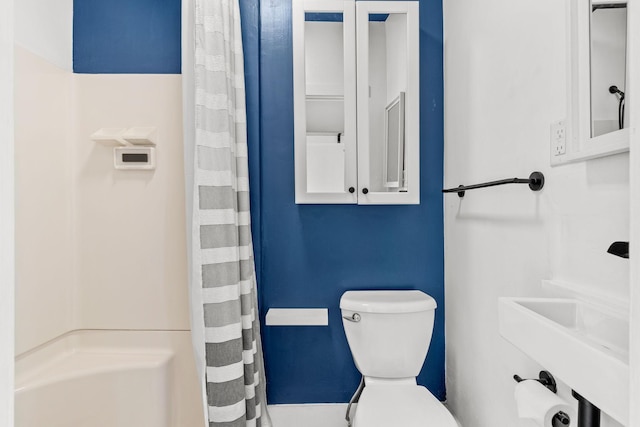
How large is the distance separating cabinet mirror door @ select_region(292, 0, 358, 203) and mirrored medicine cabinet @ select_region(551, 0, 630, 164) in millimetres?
924

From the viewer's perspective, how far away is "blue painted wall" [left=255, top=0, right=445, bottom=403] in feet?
5.60

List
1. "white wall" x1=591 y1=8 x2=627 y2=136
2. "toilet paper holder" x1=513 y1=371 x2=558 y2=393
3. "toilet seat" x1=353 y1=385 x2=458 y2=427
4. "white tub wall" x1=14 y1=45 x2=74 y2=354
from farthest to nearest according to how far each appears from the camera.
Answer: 1. "white tub wall" x1=14 y1=45 x2=74 y2=354
2. "toilet seat" x1=353 y1=385 x2=458 y2=427
3. "toilet paper holder" x1=513 y1=371 x2=558 y2=393
4. "white wall" x1=591 y1=8 x2=627 y2=136

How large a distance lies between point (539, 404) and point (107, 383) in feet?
5.26

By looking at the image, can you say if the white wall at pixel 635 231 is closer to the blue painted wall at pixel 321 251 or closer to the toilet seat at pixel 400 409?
the toilet seat at pixel 400 409

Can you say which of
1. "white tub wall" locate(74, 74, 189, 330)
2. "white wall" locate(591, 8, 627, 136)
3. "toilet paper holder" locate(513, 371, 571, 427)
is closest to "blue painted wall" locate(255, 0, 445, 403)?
"white tub wall" locate(74, 74, 189, 330)

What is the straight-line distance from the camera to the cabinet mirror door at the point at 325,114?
1625mm

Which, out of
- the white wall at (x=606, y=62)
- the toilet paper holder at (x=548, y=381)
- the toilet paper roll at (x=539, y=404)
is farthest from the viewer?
the toilet paper holder at (x=548, y=381)

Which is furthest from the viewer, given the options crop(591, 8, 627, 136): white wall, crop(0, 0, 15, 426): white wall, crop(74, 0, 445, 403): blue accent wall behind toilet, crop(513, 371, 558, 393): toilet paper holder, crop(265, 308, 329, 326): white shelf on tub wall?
crop(74, 0, 445, 403): blue accent wall behind toilet

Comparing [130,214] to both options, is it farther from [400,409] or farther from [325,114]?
[400,409]

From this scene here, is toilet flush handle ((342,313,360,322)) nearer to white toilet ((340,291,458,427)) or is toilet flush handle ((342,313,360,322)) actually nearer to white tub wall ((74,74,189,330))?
white toilet ((340,291,458,427))

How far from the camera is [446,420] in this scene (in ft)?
4.00

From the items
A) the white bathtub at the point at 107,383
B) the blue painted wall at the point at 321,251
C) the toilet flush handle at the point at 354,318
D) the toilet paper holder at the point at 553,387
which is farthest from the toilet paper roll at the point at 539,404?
the white bathtub at the point at 107,383

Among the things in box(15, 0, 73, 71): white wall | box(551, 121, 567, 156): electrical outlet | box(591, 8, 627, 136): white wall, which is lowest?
box(551, 121, 567, 156): electrical outlet

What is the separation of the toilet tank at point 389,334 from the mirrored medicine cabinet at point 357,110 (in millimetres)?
452
